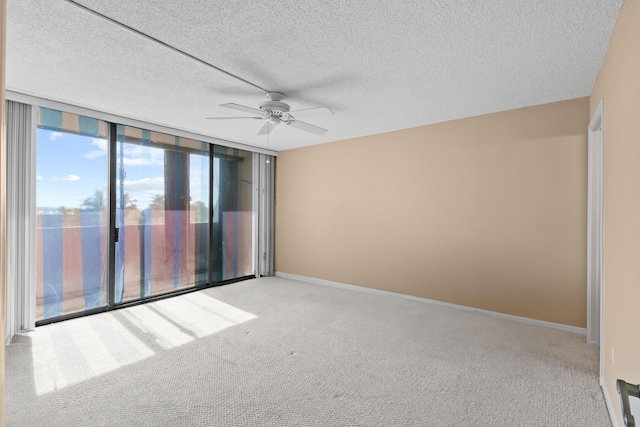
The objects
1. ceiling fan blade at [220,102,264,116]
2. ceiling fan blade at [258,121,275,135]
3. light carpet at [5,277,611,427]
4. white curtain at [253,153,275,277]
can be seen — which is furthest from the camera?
white curtain at [253,153,275,277]

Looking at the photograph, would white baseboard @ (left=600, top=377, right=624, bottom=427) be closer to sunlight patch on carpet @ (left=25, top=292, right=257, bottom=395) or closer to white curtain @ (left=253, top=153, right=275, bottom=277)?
sunlight patch on carpet @ (left=25, top=292, right=257, bottom=395)

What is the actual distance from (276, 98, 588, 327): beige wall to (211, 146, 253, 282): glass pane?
1.03 m

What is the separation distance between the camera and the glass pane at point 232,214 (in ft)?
17.4

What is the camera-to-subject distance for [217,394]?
221 cm

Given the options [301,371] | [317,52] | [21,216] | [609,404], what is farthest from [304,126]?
[609,404]

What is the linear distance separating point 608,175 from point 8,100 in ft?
16.9

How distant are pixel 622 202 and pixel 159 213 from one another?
4.82 m

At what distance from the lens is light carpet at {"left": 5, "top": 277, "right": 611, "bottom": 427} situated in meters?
2.00

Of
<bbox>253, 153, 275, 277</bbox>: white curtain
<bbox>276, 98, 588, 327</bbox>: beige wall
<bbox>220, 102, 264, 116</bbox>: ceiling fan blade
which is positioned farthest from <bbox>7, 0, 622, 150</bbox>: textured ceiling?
<bbox>253, 153, 275, 277</bbox>: white curtain

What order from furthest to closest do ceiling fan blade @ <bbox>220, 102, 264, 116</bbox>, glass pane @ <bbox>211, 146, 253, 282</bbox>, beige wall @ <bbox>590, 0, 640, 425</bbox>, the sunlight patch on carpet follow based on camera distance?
1. glass pane @ <bbox>211, 146, 253, 282</bbox>
2. ceiling fan blade @ <bbox>220, 102, 264, 116</bbox>
3. the sunlight patch on carpet
4. beige wall @ <bbox>590, 0, 640, 425</bbox>

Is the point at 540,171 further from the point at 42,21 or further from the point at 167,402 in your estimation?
the point at 42,21

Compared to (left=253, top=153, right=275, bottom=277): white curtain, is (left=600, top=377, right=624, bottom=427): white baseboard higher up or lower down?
lower down

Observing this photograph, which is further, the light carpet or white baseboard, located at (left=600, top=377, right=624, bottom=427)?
the light carpet

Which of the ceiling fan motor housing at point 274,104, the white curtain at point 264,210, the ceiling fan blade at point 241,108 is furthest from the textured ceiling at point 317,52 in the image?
the white curtain at point 264,210
